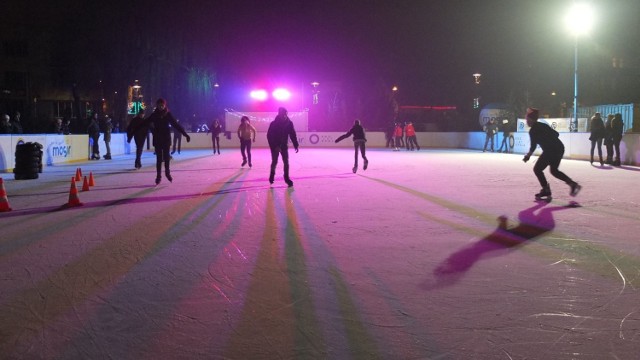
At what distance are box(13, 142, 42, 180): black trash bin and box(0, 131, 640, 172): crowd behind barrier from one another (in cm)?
217

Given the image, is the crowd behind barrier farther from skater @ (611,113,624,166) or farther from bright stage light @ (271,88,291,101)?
bright stage light @ (271,88,291,101)

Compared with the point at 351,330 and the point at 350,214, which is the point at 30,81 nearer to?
the point at 350,214

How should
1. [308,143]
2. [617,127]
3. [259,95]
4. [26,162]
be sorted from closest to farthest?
[26,162] < [617,127] < [308,143] < [259,95]

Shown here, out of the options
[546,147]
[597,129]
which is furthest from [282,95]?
[546,147]

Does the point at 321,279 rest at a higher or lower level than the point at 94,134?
lower

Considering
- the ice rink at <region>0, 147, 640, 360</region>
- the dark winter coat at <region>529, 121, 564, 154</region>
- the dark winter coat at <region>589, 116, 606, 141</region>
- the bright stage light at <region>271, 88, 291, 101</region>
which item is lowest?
A: the ice rink at <region>0, 147, 640, 360</region>

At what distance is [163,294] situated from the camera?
4230 mm

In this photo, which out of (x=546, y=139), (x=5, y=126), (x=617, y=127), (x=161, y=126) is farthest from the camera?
(x=617, y=127)

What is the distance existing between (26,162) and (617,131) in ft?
57.8

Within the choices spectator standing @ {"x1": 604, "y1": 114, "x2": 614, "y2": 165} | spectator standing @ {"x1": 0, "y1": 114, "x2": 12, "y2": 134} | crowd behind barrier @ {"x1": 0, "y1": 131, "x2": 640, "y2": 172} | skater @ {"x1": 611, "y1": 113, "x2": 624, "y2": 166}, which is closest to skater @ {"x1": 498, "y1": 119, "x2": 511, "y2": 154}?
crowd behind barrier @ {"x1": 0, "y1": 131, "x2": 640, "y2": 172}

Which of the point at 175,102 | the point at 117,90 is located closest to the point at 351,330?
the point at 117,90

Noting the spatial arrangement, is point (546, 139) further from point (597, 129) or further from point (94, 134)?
point (94, 134)

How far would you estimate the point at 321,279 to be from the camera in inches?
182

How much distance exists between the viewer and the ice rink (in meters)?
3.27
